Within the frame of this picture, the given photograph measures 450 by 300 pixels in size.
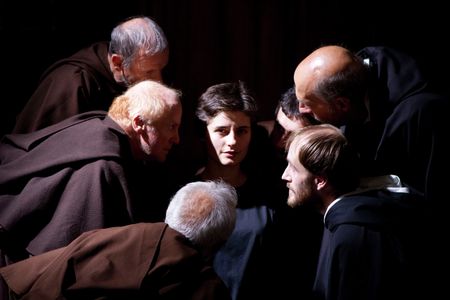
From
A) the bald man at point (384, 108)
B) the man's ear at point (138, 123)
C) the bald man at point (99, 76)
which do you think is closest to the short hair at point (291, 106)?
the bald man at point (384, 108)

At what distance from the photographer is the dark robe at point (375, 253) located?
7.79ft

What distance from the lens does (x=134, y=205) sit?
2738 millimetres

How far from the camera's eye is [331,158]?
8.52 feet

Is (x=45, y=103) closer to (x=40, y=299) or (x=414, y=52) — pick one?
(x=40, y=299)

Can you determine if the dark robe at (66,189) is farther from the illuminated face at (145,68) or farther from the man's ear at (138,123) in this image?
the illuminated face at (145,68)

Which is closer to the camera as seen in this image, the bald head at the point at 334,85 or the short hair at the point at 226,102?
the bald head at the point at 334,85

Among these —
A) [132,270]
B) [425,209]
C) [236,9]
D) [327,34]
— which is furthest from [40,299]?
[327,34]

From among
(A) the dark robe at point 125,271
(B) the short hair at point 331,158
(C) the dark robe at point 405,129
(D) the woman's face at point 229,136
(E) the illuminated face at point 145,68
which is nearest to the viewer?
(A) the dark robe at point 125,271

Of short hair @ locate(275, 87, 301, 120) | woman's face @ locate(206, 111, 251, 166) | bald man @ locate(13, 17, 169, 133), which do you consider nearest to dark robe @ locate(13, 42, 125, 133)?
bald man @ locate(13, 17, 169, 133)

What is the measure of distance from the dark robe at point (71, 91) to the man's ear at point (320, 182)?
1.46 meters

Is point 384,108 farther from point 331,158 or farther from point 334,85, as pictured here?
point 331,158

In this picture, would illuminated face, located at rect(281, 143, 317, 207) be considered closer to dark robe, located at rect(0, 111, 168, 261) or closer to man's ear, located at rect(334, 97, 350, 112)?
man's ear, located at rect(334, 97, 350, 112)

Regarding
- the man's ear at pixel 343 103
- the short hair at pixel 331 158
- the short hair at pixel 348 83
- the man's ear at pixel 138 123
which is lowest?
the short hair at pixel 331 158

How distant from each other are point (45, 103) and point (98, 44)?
585mm
